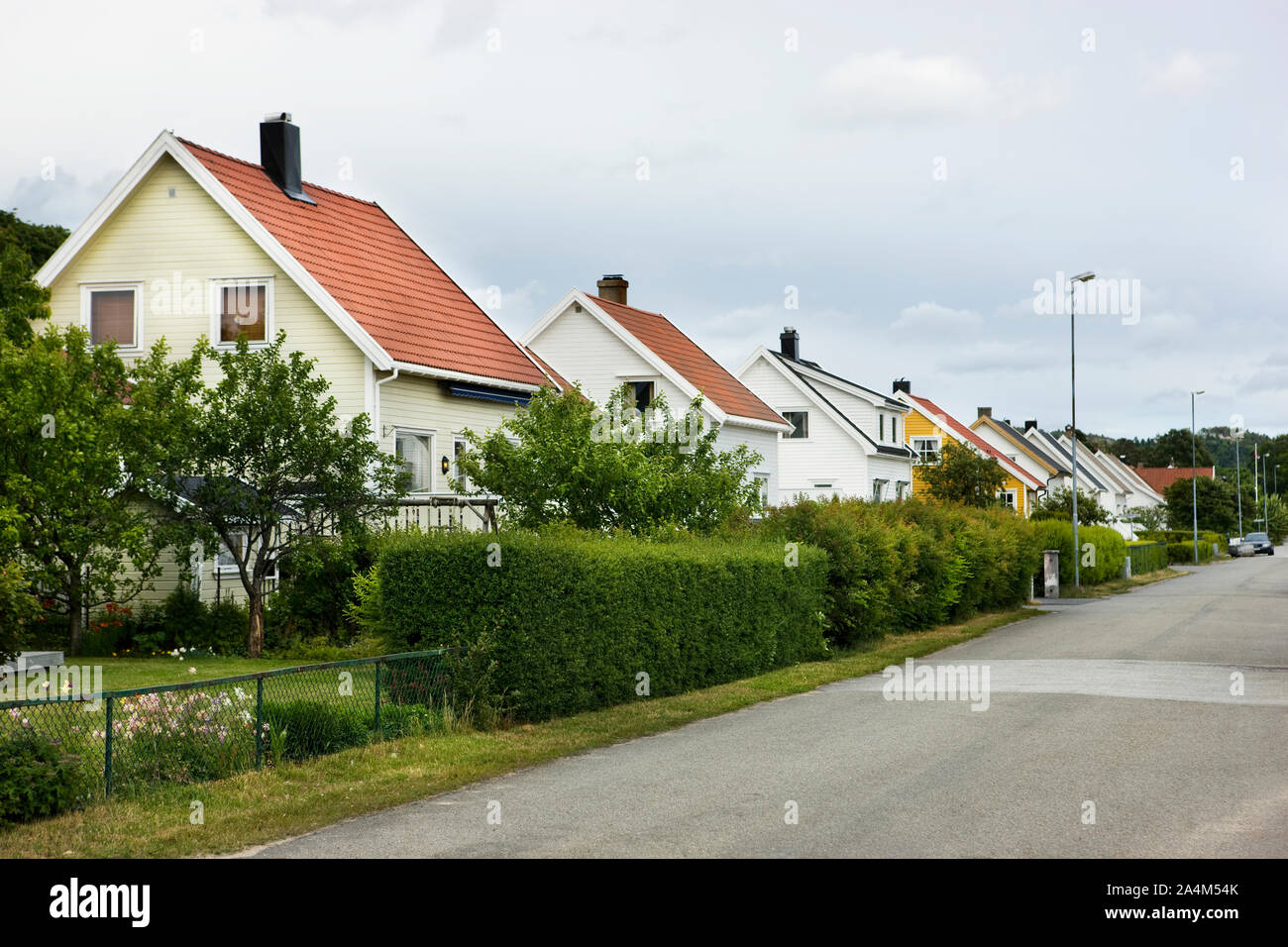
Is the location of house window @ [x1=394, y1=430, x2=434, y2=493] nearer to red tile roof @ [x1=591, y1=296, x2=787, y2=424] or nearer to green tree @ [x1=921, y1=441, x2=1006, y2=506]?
red tile roof @ [x1=591, y1=296, x2=787, y2=424]

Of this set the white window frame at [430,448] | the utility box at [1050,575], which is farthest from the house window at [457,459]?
the utility box at [1050,575]

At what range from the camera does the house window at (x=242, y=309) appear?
970 inches

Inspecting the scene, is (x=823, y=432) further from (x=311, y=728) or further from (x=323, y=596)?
(x=311, y=728)

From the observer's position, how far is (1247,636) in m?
24.1

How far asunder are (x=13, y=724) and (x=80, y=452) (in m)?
8.86

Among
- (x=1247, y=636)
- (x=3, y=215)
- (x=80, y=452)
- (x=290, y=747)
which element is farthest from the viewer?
(x=3, y=215)

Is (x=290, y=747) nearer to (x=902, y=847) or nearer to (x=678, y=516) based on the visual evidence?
(x=902, y=847)

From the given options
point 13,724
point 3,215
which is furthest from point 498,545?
point 3,215

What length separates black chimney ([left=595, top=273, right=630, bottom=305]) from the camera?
46375mm

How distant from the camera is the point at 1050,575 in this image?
40.2m

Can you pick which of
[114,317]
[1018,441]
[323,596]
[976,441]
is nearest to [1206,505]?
[1018,441]

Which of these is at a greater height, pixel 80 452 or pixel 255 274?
pixel 255 274

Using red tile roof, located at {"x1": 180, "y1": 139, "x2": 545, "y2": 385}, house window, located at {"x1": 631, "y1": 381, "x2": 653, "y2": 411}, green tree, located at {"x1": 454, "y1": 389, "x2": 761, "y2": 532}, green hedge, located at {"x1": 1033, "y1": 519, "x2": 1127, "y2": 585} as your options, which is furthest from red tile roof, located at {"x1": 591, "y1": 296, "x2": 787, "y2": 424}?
green tree, located at {"x1": 454, "y1": 389, "x2": 761, "y2": 532}
